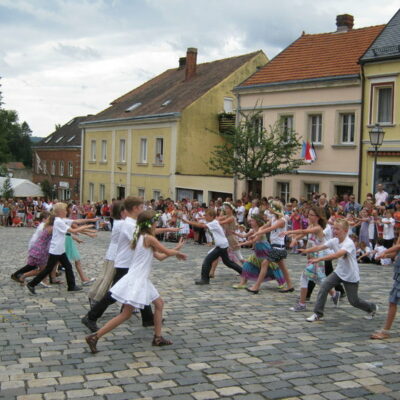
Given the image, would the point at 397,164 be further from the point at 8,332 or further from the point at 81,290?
the point at 8,332

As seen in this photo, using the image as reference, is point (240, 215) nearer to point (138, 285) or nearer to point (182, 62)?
point (138, 285)

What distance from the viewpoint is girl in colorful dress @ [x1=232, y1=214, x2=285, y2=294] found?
11310 mm

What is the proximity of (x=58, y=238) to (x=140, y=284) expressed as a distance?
4099 mm

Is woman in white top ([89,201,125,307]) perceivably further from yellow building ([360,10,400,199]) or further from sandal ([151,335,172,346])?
yellow building ([360,10,400,199])

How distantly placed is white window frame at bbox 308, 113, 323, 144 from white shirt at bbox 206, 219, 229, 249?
16.6m

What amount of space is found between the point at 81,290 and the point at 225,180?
21.1 m

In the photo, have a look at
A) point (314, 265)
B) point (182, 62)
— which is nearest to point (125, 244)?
point (314, 265)

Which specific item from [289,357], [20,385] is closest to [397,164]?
[289,357]

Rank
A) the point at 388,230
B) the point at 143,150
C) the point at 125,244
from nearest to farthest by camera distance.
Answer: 1. the point at 125,244
2. the point at 388,230
3. the point at 143,150

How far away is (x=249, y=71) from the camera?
40125 mm

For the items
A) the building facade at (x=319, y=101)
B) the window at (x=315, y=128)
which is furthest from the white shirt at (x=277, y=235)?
the window at (x=315, y=128)

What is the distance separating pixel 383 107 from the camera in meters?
25.0

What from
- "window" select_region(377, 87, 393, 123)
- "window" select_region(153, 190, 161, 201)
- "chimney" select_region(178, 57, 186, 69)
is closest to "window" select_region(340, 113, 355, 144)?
"window" select_region(377, 87, 393, 123)

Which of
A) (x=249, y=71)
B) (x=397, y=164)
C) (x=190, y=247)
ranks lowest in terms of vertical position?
(x=190, y=247)
